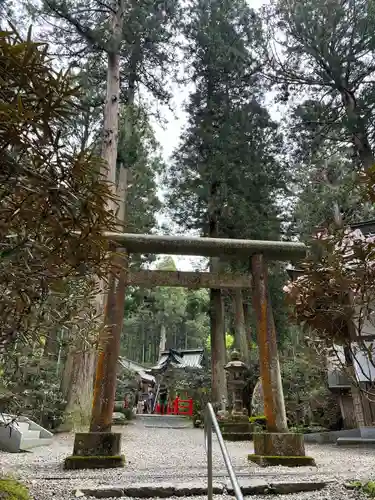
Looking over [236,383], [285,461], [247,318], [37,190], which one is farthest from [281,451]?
[247,318]

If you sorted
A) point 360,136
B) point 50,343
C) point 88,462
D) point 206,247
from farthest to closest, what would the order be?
point 360,136 → point 50,343 → point 206,247 → point 88,462

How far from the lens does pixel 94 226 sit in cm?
185

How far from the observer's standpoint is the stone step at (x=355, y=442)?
7.23 m

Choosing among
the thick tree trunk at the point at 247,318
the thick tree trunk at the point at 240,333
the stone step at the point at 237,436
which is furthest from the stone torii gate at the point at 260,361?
the thick tree trunk at the point at 247,318

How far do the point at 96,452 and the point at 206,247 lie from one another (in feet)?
8.10

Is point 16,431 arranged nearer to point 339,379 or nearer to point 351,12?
point 339,379

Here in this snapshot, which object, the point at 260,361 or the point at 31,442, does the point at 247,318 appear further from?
the point at 260,361

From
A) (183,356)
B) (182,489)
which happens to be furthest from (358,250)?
(183,356)

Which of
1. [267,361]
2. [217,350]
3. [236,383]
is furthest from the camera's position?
[217,350]

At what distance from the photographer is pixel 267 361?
4258 mm

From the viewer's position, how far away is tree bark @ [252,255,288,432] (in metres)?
4.12

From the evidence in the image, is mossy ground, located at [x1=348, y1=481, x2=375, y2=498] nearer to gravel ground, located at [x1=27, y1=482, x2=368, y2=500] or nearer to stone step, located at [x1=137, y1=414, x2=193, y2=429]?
gravel ground, located at [x1=27, y1=482, x2=368, y2=500]

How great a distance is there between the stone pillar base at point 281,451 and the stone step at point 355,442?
13.5 feet

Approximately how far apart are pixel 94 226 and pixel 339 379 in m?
9.41
